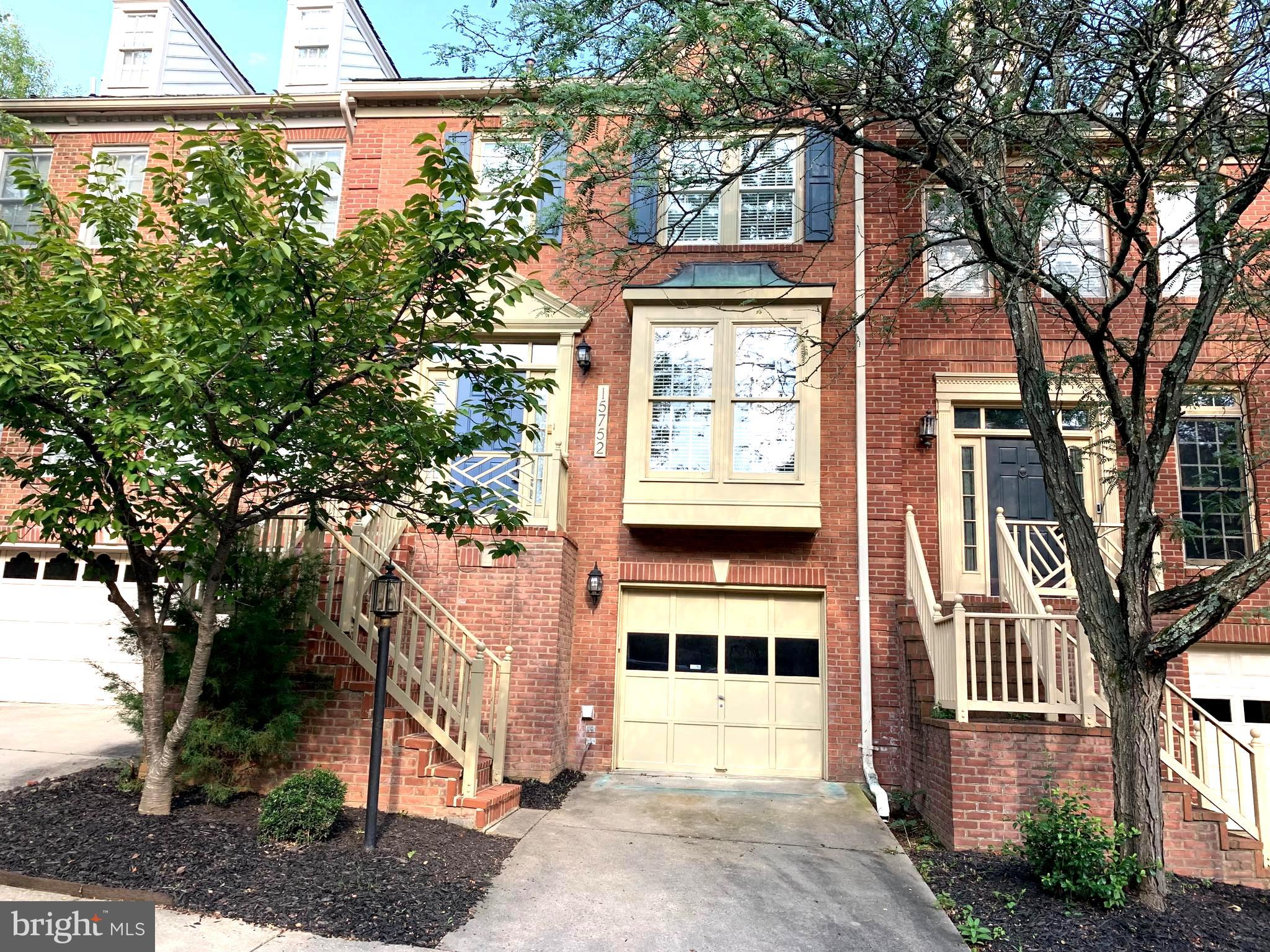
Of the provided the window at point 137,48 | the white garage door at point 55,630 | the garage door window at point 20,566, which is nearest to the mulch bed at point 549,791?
the white garage door at point 55,630

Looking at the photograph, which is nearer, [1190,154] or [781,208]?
[1190,154]

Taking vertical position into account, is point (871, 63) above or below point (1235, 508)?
above

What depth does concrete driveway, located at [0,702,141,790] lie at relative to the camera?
306 inches

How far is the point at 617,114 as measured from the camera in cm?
685

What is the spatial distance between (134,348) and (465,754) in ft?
13.3

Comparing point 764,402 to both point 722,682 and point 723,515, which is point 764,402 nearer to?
point 723,515

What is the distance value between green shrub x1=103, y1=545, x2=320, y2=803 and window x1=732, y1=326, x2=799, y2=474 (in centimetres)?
490

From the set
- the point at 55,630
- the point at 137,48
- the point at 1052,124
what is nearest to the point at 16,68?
the point at 137,48

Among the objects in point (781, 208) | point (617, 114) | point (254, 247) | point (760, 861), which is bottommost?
point (760, 861)

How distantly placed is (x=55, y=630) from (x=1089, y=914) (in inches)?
523

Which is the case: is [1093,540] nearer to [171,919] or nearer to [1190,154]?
[1190,154]

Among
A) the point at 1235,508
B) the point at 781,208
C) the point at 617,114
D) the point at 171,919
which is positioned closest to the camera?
the point at 171,919

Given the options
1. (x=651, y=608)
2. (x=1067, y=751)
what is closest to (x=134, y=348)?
(x=651, y=608)

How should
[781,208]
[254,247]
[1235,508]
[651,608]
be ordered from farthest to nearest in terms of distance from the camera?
[781,208]
[651,608]
[1235,508]
[254,247]
